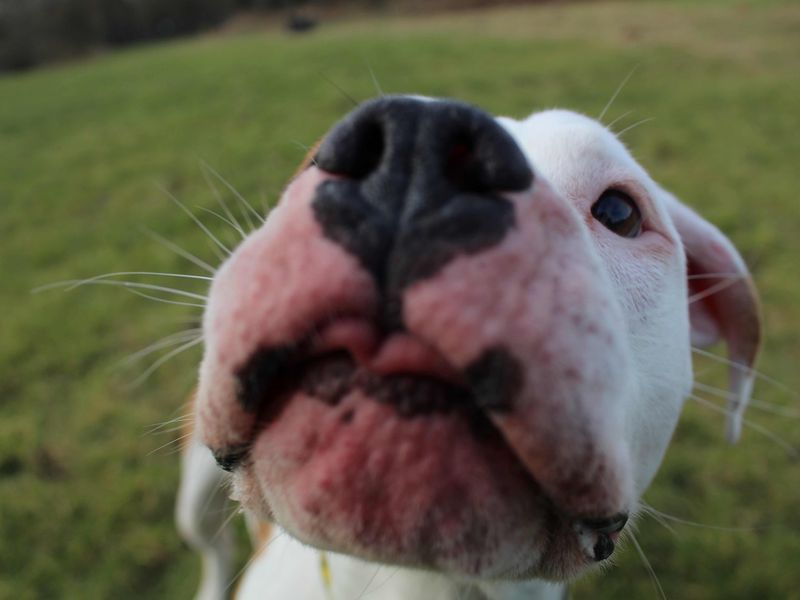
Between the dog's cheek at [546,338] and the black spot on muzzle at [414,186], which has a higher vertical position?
the black spot on muzzle at [414,186]

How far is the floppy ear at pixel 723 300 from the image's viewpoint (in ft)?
6.40

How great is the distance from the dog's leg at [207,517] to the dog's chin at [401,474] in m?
1.75

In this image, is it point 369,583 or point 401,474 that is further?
point 369,583

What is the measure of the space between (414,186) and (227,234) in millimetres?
4468

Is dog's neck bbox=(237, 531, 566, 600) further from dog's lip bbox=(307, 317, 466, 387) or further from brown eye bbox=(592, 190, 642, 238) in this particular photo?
brown eye bbox=(592, 190, 642, 238)

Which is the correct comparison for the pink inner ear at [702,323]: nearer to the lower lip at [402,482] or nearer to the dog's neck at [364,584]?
the dog's neck at [364,584]

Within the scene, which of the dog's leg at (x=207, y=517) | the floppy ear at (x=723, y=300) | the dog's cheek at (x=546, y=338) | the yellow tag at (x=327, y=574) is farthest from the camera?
the dog's leg at (x=207, y=517)

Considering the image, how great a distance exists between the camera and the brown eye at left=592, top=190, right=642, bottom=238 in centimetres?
143

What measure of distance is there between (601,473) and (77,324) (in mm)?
4948

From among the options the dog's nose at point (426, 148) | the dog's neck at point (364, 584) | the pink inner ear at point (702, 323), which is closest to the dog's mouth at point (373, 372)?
the dog's nose at point (426, 148)

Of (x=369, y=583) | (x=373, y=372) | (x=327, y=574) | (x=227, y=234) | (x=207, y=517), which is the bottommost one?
(x=227, y=234)

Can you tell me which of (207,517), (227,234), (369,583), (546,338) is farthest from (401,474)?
(227,234)

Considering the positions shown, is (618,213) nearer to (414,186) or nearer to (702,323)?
(414,186)

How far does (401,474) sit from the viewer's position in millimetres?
828
